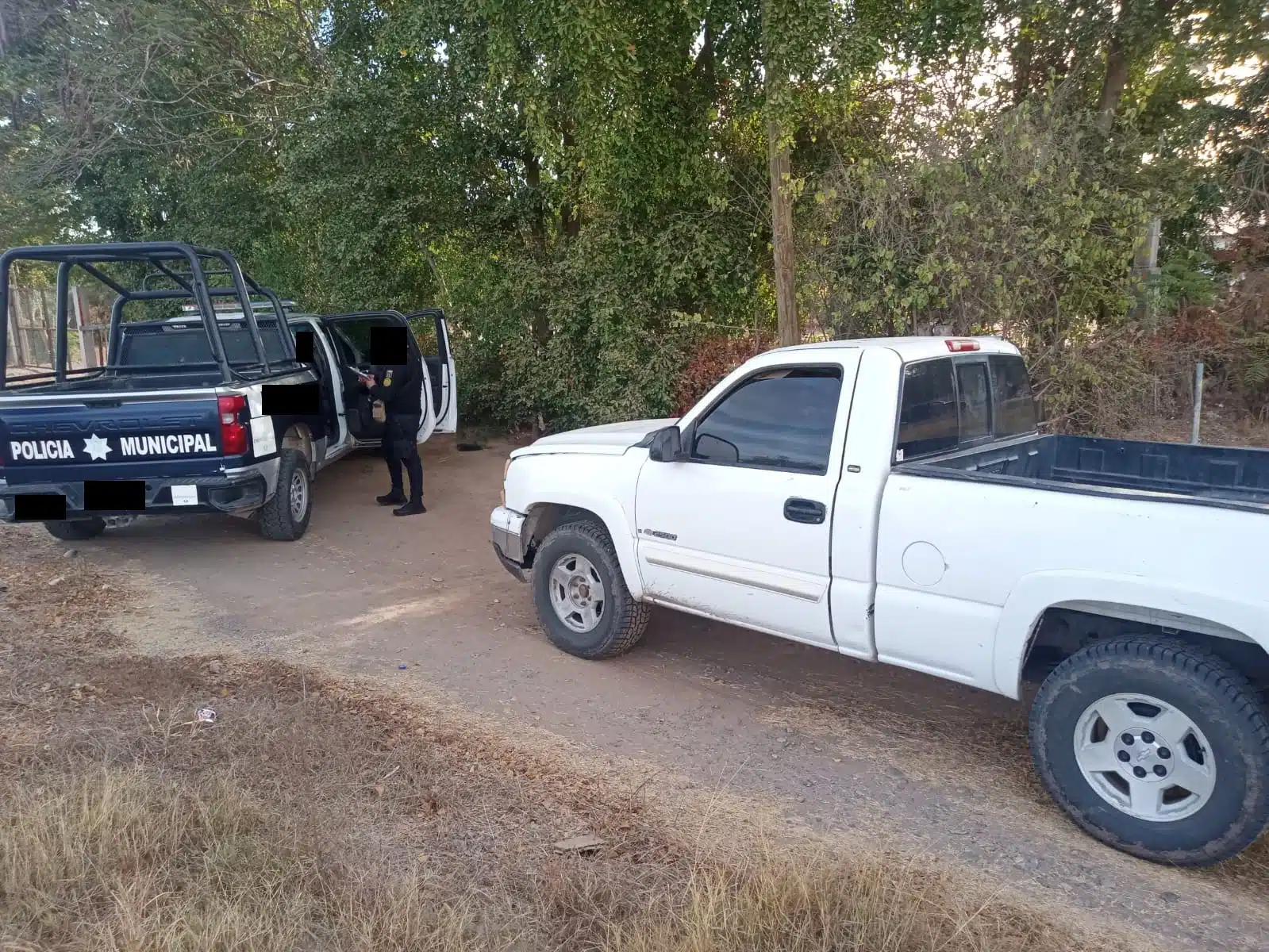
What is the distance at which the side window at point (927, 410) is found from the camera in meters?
4.14

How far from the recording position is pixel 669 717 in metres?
4.66

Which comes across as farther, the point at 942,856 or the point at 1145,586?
the point at 942,856

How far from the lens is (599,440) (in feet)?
18.0

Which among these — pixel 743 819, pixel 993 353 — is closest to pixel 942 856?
pixel 743 819

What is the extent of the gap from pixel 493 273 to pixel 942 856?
10701 millimetres

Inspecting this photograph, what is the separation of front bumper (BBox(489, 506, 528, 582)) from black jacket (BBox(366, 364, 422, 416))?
3.22m

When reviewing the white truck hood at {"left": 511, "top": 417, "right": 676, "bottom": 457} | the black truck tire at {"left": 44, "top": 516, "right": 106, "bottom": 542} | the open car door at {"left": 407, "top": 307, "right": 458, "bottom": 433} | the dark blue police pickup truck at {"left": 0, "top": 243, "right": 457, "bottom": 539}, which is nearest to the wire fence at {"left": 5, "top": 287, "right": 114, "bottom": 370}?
the open car door at {"left": 407, "top": 307, "right": 458, "bottom": 433}

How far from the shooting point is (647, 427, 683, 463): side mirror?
15.5 feet

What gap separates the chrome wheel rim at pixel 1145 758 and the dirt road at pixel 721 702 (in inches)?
9.2

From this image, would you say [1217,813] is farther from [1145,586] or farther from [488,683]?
[488,683]

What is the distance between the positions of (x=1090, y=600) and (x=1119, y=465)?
1.73 meters

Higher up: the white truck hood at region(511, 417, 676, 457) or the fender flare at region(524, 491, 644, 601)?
the white truck hood at region(511, 417, 676, 457)

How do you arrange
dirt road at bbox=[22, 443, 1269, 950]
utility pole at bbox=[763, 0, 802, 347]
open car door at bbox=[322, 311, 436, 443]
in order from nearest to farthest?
dirt road at bbox=[22, 443, 1269, 950]
utility pole at bbox=[763, 0, 802, 347]
open car door at bbox=[322, 311, 436, 443]

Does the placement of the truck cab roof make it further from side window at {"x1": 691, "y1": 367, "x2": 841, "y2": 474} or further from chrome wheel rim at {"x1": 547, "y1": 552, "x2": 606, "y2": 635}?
chrome wheel rim at {"x1": 547, "y1": 552, "x2": 606, "y2": 635}
